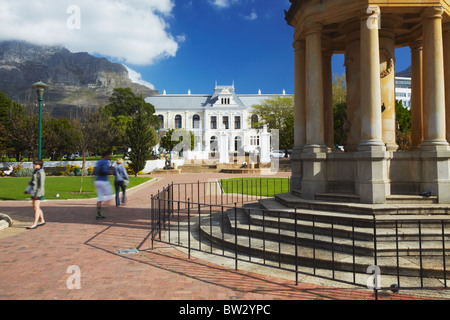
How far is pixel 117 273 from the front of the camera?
5086mm

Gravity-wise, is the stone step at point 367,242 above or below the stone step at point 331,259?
above

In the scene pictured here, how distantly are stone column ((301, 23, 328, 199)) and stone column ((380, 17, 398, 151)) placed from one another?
5.96 ft

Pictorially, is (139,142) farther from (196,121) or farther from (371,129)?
(196,121)

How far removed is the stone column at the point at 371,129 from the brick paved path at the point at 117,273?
11.0ft

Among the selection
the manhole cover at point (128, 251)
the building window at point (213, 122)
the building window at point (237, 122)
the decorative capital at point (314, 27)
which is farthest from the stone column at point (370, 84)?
the building window at point (213, 122)

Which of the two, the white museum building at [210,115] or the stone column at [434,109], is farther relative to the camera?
the white museum building at [210,115]

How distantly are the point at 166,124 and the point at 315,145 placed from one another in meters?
75.7

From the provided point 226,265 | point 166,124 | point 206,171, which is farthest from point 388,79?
point 166,124

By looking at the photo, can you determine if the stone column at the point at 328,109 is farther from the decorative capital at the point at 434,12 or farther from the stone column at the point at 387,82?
the decorative capital at the point at 434,12

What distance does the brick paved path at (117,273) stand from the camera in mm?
4254

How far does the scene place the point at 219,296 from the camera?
4.18 m

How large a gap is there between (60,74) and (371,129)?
626ft

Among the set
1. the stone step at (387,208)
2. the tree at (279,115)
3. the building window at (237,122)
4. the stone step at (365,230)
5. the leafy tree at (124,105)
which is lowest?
the stone step at (365,230)
